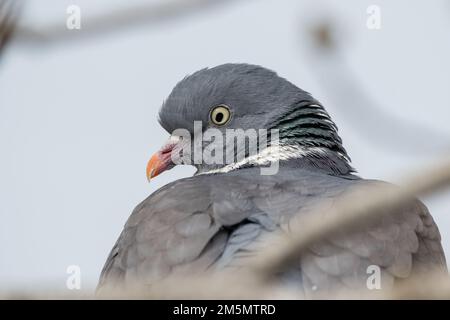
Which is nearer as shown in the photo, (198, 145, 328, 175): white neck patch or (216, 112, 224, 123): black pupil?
(198, 145, 328, 175): white neck patch

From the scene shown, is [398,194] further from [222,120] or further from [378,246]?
[222,120]

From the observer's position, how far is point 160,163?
634 centimetres

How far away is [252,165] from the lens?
19.4ft

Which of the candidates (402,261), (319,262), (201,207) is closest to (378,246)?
(402,261)

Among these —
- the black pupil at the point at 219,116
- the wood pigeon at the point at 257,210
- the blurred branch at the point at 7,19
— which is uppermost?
the blurred branch at the point at 7,19

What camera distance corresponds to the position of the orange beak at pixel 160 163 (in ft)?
20.7

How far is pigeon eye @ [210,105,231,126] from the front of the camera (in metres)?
6.23

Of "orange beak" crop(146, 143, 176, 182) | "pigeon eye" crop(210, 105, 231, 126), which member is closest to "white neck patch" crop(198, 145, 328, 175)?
"pigeon eye" crop(210, 105, 231, 126)

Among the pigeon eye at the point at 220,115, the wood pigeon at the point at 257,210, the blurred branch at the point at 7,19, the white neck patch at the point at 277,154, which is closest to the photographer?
the blurred branch at the point at 7,19

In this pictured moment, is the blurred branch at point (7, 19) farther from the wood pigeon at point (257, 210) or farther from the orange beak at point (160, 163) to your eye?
the orange beak at point (160, 163)

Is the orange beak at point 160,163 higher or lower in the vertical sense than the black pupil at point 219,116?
lower

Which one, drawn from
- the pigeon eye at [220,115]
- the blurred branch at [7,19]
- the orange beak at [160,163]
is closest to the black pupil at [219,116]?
the pigeon eye at [220,115]

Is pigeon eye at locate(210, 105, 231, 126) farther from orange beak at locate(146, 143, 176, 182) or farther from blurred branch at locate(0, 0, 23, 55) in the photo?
blurred branch at locate(0, 0, 23, 55)

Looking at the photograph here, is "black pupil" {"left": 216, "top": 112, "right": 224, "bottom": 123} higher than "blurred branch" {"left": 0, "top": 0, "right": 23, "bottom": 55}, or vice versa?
"blurred branch" {"left": 0, "top": 0, "right": 23, "bottom": 55}
